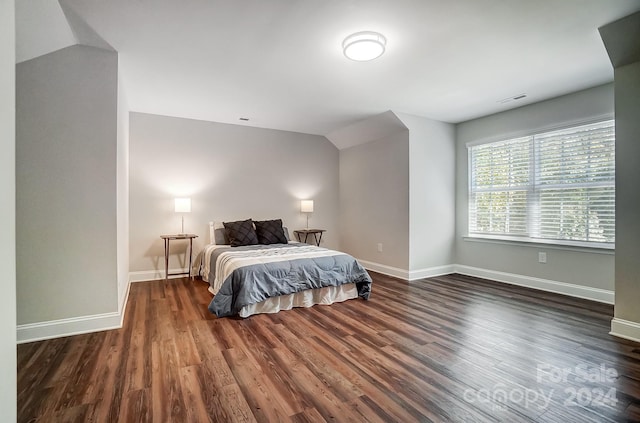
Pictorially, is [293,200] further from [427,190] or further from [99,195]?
[99,195]

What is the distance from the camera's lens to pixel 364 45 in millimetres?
2547

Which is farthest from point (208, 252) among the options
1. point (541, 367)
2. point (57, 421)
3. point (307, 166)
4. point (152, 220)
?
point (541, 367)

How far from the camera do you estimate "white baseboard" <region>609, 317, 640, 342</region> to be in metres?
2.53

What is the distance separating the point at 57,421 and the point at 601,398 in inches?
115

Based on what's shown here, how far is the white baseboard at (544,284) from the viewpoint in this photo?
353 cm

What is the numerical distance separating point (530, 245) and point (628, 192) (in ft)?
5.61

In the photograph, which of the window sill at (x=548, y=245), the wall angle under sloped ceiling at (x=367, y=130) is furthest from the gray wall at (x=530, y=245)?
the wall angle under sloped ceiling at (x=367, y=130)

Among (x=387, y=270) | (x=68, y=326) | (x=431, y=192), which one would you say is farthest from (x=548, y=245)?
(x=68, y=326)

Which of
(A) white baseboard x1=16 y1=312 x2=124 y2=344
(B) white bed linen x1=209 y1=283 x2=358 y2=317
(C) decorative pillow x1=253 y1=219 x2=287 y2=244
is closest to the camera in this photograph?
(A) white baseboard x1=16 y1=312 x2=124 y2=344

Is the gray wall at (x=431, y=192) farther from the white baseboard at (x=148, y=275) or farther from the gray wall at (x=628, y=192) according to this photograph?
the white baseboard at (x=148, y=275)

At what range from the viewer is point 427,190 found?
15.8 ft

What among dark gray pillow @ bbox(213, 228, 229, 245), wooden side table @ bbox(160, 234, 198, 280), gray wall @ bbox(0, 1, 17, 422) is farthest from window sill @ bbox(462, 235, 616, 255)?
gray wall @ bbox(0, 1, 17, 422)

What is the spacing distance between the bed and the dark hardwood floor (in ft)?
0.47

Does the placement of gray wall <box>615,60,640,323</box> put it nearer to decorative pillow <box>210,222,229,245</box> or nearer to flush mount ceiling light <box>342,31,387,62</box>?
flush mount ceiling light <box>342,31,387,62</box>
